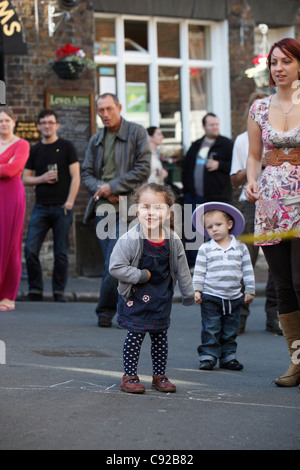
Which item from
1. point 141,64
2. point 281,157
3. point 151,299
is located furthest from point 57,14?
point 151,299

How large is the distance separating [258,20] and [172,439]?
495 inches

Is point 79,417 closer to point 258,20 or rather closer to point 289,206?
point 289,206

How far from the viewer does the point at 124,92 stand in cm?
1516

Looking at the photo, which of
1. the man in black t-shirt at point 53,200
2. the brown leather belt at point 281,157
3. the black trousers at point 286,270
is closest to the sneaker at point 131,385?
the black trousers at point 286,270

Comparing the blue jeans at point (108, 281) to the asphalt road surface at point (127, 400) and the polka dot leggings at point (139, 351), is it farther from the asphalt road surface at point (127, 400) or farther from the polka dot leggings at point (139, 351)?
the polka dot leggings at point (139, 351)

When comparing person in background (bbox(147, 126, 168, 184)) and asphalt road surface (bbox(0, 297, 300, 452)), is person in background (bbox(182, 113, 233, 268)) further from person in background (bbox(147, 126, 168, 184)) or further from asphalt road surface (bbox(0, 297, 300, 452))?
asphalt road surface (bbox(0, 297, 300, 452))

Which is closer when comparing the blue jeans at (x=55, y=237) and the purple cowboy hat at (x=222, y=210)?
the purple cowboy hat at (x=222, y=210)

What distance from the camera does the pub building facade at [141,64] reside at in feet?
45.7

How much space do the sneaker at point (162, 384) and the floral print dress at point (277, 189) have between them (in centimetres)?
102

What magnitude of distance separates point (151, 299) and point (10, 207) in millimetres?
4676

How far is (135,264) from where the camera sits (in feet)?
19.5

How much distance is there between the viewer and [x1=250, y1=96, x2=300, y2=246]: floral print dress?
5988 mm

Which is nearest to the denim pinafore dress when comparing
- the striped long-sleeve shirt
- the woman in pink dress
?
the striped long-sleeve shirt

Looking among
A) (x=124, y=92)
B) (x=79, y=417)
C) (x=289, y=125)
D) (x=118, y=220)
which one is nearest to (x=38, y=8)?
(x=124, y=92)
